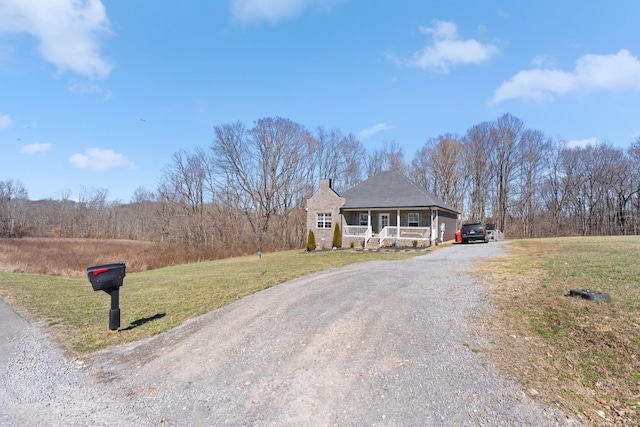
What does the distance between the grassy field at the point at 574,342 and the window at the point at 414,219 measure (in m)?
15.2

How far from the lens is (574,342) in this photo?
4.50 m

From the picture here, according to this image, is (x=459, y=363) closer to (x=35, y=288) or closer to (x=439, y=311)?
(x=439, y=311)

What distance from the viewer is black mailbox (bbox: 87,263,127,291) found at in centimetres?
550

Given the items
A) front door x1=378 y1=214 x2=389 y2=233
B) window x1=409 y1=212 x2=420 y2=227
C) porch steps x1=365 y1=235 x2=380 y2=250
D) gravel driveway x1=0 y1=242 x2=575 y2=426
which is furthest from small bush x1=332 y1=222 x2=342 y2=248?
gravel driveway x1=0 y1=242 x2=575 y2=426

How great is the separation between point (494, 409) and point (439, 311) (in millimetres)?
2981

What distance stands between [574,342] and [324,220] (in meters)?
21.5

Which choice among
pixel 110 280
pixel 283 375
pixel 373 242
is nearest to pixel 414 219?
pixel 373 242

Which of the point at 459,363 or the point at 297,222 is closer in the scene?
the point at 459,363

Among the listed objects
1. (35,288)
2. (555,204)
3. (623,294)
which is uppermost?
(555,204)

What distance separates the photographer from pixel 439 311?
5992mm

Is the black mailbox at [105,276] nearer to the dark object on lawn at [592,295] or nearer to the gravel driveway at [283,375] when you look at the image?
the gravel driveway at [283,375]

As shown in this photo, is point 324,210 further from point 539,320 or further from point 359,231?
point 539,320

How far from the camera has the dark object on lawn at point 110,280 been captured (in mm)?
5516

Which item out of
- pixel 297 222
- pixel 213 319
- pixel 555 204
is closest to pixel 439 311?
pixel 213 319
